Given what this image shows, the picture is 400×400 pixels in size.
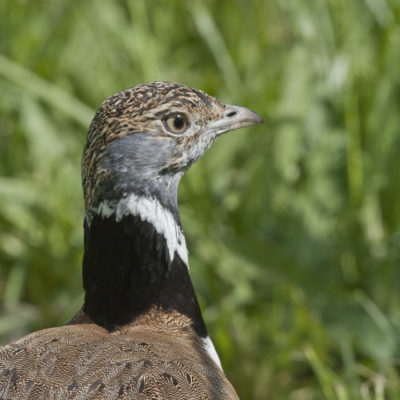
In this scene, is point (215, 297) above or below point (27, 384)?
below

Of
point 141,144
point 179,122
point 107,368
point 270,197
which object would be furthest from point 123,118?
point 270,197

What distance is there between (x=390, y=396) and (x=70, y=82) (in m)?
3.04

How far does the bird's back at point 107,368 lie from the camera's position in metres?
2.15

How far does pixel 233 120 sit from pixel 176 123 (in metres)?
0.29

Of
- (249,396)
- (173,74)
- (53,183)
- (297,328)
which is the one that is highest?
(173,74)

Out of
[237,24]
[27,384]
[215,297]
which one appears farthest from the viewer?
[237,24]

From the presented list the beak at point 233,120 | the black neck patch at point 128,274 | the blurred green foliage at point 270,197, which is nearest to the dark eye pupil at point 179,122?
the beak at point 233,120

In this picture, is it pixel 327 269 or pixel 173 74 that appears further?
pixel 173 74

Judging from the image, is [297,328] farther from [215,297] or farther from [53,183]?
[53,183]

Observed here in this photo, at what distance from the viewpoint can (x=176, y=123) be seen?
2527 millimetres

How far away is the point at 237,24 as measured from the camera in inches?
222

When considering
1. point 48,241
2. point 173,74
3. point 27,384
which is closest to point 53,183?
point 48,241

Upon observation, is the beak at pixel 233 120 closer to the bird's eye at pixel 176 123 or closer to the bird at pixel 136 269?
the bird at pixel 136 269

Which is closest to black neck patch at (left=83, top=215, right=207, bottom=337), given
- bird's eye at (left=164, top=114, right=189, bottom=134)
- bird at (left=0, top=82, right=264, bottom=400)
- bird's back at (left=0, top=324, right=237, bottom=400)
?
bird at (left=0, top=82, right=264, bottom=400)
